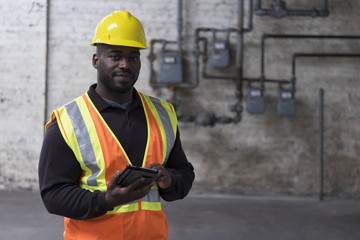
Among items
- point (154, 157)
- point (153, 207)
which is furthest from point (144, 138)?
point (153, 207)

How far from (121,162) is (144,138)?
0.10 m

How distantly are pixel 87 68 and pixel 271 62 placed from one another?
197 cm

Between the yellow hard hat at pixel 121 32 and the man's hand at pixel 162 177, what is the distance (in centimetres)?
34

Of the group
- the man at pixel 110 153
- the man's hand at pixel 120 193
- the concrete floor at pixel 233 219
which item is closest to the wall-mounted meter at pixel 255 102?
the concrete floor at pixel 233 219

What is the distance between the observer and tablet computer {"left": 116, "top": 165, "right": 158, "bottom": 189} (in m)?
1.18

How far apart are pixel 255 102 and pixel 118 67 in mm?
3827

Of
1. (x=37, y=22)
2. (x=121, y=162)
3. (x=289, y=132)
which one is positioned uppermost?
(x=37, y=22)

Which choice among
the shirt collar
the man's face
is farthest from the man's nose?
the shirt collar

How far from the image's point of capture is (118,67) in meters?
1.35

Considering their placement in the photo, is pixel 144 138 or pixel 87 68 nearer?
pixel 144 138

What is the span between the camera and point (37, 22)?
5348 mm

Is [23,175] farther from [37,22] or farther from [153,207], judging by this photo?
[153,207]

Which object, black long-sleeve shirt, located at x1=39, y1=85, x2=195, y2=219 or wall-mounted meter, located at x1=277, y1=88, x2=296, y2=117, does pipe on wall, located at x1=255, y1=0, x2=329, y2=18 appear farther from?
black long-sleeve shirt, located at x1=39, y1=85, x2=195, y2=219

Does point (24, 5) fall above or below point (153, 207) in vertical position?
above
